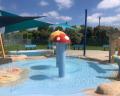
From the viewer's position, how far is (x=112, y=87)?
9500 mm

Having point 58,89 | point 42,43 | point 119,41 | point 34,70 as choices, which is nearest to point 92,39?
point 42,43

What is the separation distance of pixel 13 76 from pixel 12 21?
3.46m

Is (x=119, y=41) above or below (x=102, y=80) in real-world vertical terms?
above

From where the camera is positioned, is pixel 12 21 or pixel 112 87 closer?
pixel 112 87

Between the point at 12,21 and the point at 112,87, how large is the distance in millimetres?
4287

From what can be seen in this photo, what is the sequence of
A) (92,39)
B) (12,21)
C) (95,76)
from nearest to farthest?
(12,21)
(95,76)
(92,39)

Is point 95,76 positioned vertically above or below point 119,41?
below

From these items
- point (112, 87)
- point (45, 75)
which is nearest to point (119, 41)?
point (45, 75)

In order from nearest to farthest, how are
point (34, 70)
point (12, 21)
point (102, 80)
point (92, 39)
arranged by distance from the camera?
point (12, 21) < point (102, 80) < point (34, 70) < point (92, 39)

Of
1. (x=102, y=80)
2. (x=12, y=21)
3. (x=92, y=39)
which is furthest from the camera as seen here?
(x=92, y=39)

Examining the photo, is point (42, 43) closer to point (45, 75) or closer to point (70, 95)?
point (45, 75)

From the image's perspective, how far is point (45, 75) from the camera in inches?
566

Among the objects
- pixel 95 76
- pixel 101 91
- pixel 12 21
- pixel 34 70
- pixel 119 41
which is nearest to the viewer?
pixel 101 91

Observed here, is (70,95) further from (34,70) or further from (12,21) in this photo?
(34,70)
